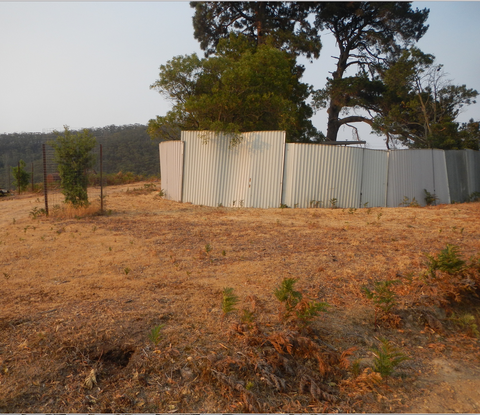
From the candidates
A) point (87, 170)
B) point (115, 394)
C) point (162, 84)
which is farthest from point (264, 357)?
point (162, 84)

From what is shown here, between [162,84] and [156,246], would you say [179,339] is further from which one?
[162,84]

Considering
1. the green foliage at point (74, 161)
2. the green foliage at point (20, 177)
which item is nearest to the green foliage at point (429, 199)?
the green foliage at point (74, 161)

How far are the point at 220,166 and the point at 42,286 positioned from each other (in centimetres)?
781

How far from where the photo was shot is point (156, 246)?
6387 millimetres

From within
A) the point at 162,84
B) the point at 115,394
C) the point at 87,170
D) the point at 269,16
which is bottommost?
the point at 115,394

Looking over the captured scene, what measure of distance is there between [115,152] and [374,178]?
30607 mm

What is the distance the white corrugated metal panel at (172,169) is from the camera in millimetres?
12789

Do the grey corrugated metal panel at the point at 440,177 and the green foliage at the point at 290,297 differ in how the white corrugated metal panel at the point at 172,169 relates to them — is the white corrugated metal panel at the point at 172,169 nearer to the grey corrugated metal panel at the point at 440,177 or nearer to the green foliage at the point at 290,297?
the grey corrugated metal panel at the point at 440,177

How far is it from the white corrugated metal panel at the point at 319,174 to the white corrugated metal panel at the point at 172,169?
12.6 feet

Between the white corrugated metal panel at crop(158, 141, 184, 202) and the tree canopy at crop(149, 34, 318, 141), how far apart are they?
105 cm

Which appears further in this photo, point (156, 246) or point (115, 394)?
point (156, 246)

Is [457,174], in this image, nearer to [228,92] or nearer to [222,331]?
[228,92]

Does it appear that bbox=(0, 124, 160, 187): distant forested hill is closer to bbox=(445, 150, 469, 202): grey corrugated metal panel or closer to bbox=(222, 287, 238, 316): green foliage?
bbox=(445, 150, 469, 202): grey corrugated metal panel

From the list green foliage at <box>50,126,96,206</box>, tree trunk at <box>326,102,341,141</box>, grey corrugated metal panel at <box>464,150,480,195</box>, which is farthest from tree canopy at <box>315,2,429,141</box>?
green foliage at <box>50,126,96,206</box>
